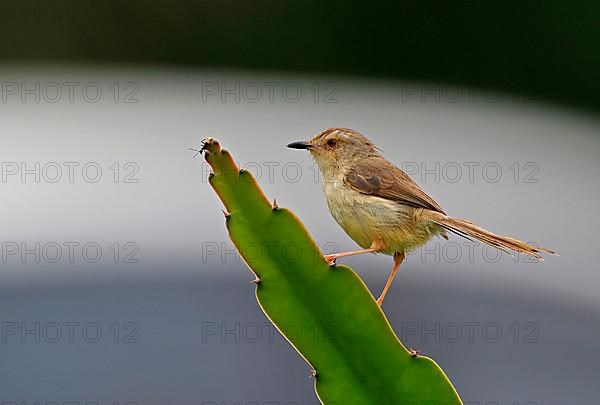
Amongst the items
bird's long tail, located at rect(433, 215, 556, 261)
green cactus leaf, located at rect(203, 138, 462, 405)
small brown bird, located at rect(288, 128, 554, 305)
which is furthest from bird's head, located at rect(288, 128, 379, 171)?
green cactus leaf, located at rect(203, 138, 462, 405)

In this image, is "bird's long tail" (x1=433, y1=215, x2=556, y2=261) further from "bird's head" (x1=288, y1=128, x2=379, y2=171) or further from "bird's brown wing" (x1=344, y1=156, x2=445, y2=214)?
"bird's head" (x1=288, y1=128, x2=379, y2=171)

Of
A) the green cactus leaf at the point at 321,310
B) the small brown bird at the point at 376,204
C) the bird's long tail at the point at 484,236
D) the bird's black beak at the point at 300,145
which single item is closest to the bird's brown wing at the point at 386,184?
the small brown bird at the point at 376,204

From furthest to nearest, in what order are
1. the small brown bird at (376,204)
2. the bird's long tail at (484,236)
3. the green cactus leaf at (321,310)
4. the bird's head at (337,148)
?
the bird's head at (337,148)
the small brown bird at (376,204)
the bird's long tail at (484,236)
the green cactus leaf at (321,310)

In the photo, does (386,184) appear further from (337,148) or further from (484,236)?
(484,236)

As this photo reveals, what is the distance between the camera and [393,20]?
44.7 ft

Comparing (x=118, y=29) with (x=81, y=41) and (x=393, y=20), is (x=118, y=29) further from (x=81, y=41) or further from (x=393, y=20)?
(x=393, y=20)

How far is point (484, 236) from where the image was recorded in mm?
3738

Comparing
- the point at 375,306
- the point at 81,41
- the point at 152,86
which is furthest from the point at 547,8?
the point at 375,306

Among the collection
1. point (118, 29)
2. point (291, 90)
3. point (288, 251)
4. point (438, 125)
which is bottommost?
point (288, 251)

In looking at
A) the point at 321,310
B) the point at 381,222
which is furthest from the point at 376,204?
the point at 321,310

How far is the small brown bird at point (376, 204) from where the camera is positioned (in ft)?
13.4

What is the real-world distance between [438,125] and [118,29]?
508cm

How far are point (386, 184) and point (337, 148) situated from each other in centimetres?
36

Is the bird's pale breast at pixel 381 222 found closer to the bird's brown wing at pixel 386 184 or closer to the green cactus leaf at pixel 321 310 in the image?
the bird's brown wing at pixel 386 184
